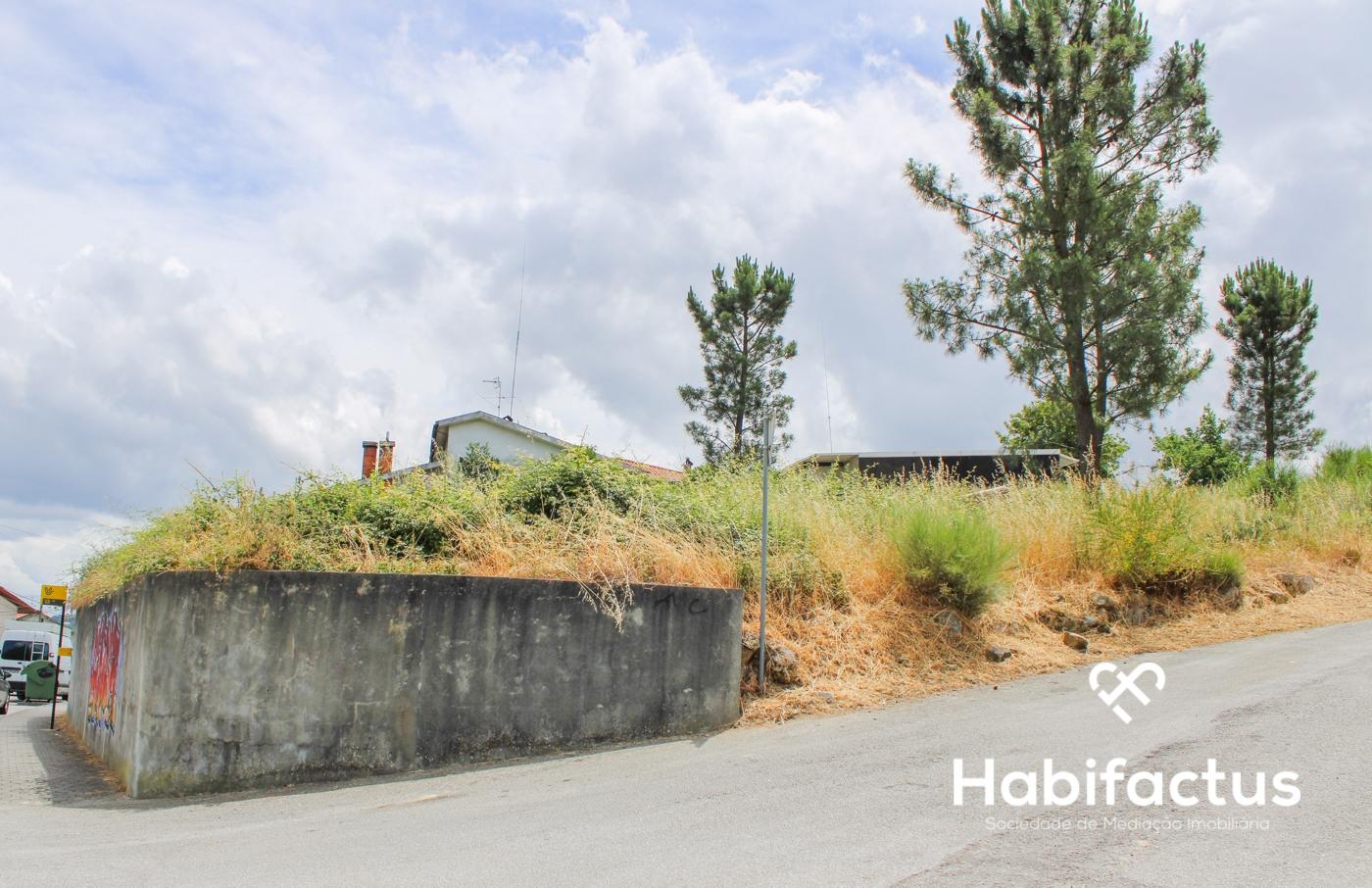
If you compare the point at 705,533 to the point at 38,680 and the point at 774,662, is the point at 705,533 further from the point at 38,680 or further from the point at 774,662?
the point at 38,680

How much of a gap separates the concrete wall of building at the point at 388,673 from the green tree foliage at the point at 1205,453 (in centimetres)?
2300

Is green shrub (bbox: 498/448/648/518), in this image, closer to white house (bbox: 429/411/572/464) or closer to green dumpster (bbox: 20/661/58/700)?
white house (bbox: 429/411/572/464)

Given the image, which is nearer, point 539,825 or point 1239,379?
point 539,825

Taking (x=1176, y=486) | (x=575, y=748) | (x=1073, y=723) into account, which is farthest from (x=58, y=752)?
(x=1176, y=486)

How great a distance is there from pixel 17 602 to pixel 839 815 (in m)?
66.6

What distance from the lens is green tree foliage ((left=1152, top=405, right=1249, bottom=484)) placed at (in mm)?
31008

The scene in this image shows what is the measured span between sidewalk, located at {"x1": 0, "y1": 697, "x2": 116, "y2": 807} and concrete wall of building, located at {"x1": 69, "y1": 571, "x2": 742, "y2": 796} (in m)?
0.43

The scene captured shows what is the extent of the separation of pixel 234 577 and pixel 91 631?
5.97m

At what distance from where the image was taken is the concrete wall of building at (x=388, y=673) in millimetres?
8203

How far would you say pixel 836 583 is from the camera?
11070mm

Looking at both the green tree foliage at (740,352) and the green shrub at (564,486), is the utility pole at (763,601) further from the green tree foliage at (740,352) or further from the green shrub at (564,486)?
the green tree foliage at (740,352)

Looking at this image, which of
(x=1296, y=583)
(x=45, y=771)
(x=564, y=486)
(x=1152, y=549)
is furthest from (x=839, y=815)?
(x=1296, y=583)

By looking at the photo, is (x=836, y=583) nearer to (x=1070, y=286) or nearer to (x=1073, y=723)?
(x=1073, y=723)

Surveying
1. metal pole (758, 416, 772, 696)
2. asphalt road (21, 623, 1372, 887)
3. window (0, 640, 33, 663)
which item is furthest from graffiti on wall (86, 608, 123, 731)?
window (0, 640, 33, 663)
